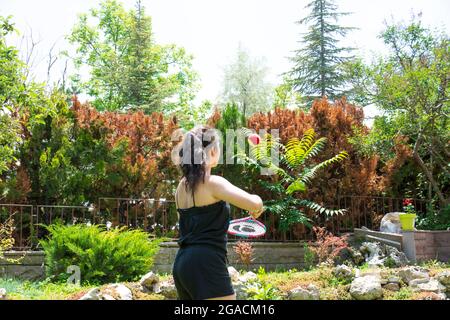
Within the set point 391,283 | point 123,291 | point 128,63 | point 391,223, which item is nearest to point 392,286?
point 391,283

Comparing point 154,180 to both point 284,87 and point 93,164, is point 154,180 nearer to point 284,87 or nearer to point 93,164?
point 93,164

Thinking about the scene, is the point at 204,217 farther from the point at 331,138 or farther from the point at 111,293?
the point at 331,138

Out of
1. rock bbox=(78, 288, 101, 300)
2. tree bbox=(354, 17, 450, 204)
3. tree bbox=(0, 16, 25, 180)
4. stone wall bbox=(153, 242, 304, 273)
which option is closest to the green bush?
rock bbox=(78, 288, 101, 300)

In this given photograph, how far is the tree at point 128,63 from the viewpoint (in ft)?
77.9

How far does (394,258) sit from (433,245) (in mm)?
1347

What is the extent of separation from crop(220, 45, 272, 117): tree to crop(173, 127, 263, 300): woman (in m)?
24.8

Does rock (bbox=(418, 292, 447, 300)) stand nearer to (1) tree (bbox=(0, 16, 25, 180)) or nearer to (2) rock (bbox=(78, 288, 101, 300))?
(2) rock (bbox=(78, 288, 101, 300))

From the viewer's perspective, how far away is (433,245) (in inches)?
370

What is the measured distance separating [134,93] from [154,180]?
14.6m

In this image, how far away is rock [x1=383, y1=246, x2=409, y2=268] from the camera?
27.8 feet

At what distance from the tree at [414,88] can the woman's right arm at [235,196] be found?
24.3 ft

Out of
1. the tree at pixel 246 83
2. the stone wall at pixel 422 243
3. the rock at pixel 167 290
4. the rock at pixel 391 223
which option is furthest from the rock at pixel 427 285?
the tree at pixel 246 83

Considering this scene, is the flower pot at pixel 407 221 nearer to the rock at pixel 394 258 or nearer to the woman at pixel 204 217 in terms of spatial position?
the rock at pixel 394 258

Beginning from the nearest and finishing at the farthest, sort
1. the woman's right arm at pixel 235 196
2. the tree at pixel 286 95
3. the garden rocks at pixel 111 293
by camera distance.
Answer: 1. the woman's right arm at pixel 235 196
2. the garden rocks at pixel 111 293
3. the tree at pixel 286 95
